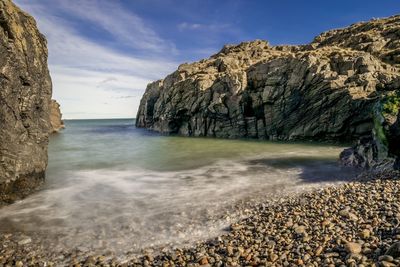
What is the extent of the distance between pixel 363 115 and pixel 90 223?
36072mm

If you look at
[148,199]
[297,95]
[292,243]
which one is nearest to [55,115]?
[297,95]

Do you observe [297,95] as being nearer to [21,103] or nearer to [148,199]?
[148,199]

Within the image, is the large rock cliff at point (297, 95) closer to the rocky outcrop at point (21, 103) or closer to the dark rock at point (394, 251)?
the dark rock at point (394, 251)

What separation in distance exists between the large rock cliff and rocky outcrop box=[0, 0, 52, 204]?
1300 inches

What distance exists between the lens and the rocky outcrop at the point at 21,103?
45.4ft

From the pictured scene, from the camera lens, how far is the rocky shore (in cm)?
727

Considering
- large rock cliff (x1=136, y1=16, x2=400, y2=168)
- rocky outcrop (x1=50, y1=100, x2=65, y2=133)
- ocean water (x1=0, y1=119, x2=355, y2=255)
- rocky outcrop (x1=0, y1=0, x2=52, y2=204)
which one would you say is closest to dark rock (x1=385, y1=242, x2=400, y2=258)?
ocean water (x1=0, y1=119, x2=355, y2=255)

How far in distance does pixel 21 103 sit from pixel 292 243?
14111 mm

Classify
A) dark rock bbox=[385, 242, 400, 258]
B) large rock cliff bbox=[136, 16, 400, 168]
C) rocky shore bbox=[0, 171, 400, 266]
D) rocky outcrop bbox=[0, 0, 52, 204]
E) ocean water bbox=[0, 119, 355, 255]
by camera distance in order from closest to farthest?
dark rock bbox=[385, 242, 400, 258] → rocky shore bbox=[0, 171, 400, 266] → ocean water bbox=[0, 119, 355, 255] → rocky outcrop bbox=[0, 0, 52, 204] → large rock cliff bbox=[136, 16, 400, 168]

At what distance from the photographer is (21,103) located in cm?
1534

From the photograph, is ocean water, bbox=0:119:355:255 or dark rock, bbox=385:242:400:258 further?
ocean water, bbox=0:119:355:255

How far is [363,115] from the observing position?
37.8 meters

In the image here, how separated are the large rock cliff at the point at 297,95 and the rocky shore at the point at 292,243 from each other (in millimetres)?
28600

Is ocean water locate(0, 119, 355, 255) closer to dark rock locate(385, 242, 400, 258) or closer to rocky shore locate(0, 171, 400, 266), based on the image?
rocky shore locate(0, 171, 400, 266)
